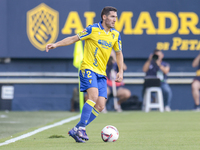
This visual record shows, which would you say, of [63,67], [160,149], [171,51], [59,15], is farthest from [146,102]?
[160,149]

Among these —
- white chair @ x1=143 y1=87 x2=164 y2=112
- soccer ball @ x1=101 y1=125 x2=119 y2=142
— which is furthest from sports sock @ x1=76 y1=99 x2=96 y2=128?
white chair @ x1=143 y1=87 x2=164 y2=112

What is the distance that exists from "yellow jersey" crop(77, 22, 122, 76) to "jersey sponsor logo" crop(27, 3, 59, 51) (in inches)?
343

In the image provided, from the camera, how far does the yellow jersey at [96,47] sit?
612 centimetres

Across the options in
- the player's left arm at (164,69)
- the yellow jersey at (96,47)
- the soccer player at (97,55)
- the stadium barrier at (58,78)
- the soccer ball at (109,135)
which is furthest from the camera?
the stadium barrier at (58,78)

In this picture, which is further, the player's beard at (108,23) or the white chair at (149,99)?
the white chair at (149,99)

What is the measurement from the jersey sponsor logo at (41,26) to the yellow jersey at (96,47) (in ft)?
28.6

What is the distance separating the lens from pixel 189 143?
18.5 ft

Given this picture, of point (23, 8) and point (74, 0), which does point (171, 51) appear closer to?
point (74, 0)

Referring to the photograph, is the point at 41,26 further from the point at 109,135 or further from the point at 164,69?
the point at 109,135

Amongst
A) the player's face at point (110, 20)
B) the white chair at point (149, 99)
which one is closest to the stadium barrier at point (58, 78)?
the white chair at point (149, 99)

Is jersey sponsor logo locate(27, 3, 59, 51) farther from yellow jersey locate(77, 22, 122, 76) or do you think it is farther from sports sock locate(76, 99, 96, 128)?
sports sock locate(76, 99, 96, 128)

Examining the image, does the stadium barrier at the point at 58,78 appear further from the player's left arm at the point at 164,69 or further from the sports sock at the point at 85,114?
the sports sock at the point at 85,114

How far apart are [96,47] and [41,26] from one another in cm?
885

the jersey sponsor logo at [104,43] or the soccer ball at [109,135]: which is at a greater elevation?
the jersey sponsor logo at [104,43]
